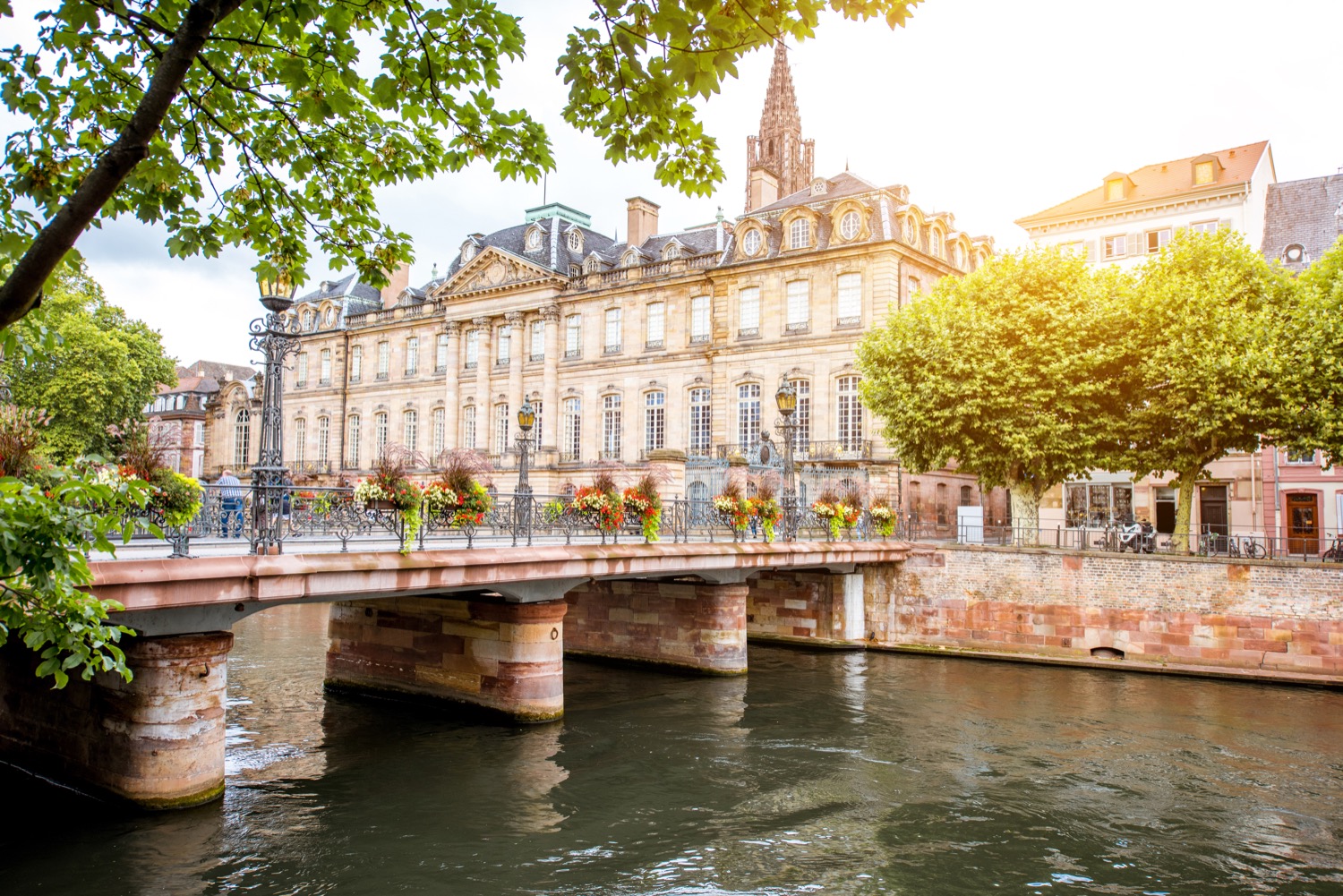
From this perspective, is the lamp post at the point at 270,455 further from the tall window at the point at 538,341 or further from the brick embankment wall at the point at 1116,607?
the tall window at the point at 538,341

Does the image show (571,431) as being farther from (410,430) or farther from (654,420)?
(410,430)

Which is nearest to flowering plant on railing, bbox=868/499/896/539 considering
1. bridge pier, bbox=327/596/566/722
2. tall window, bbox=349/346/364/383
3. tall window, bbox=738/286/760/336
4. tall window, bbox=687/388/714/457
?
bridge pier, bbox=327/596/566/722

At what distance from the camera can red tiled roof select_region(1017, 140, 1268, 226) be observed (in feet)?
119

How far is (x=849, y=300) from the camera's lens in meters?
35.2

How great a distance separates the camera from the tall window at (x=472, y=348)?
4700 centimetres

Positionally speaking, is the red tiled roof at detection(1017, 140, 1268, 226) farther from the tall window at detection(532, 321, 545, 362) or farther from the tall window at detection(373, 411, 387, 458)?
the tall window at detection(373, 411, 387, 458)

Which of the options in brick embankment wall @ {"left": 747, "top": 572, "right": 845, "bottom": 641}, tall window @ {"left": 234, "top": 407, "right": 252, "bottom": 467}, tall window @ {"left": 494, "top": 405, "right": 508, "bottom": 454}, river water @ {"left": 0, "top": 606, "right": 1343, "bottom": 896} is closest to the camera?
river water @ {"left": 0, "top": 606, "right": 1343, "bottom": 896}

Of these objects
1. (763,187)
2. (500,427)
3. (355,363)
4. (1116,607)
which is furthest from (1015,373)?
(355,363)

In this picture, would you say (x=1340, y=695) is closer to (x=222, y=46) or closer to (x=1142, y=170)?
(x=222, y=46)

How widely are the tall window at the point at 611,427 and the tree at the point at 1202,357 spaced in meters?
21.3

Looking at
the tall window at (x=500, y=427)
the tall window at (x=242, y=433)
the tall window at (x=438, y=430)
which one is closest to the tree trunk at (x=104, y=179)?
the tall window at (x=500, y=427)

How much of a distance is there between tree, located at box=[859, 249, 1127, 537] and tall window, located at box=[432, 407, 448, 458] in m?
26.5

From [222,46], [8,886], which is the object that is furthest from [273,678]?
[222,46]

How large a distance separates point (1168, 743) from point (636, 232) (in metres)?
34.5
